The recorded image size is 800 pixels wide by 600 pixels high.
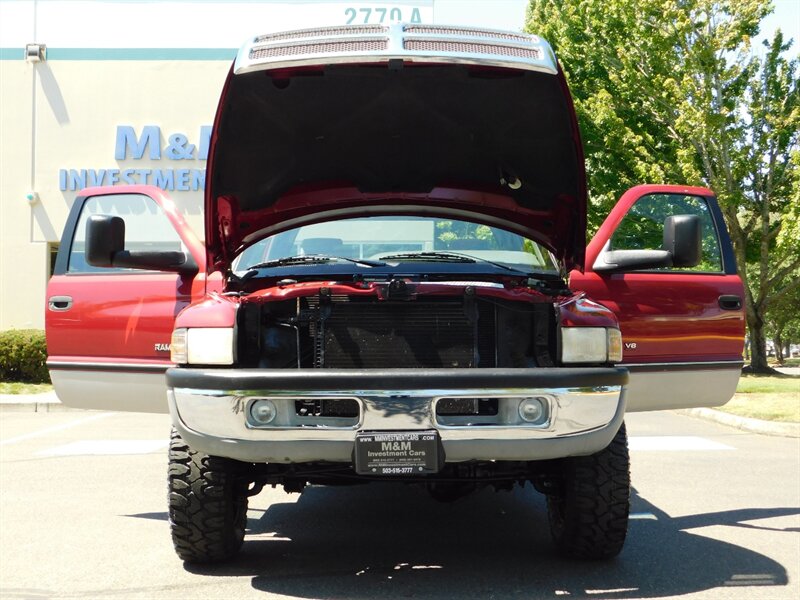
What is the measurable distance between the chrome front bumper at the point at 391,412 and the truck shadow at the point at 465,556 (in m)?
0.68

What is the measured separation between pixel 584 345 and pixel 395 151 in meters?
1.61

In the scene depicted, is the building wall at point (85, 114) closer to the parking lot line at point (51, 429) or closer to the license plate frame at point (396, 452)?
the parking lot line at point (51, 429)

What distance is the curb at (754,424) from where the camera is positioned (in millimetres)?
10508

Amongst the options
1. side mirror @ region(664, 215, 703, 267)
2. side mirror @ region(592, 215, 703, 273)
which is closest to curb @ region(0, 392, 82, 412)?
side mirror @ region(592, 215, 703, 273)

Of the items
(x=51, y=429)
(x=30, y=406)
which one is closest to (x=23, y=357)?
(x=30, y=406)

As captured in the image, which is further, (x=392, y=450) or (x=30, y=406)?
(x=30, y=406)

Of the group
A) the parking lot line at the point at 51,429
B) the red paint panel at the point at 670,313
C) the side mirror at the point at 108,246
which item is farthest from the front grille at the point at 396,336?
the parking lot line at the point at 51,429

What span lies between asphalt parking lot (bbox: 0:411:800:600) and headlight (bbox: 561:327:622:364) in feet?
3.27

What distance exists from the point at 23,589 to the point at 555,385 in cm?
249

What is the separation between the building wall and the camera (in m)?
22.2

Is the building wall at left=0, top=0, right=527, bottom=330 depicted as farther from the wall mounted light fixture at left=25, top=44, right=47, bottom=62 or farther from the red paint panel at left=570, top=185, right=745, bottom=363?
the red paint panel at left=570, top=185, right=745, bottom=363

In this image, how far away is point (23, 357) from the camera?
52.6 ft

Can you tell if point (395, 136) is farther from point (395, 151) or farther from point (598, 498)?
point (598, 498)

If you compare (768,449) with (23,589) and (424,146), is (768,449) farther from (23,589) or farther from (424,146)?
(23,589)
